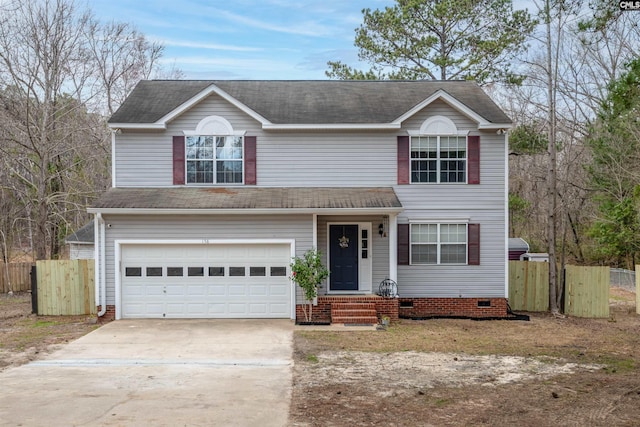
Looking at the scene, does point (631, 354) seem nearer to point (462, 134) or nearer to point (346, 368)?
point (346, 368)

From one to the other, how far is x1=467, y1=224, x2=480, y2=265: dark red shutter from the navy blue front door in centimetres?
333

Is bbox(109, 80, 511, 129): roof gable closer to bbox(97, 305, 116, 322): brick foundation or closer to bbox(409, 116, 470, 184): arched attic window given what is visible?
bbox(409, 116, 470, 184): arched attic window

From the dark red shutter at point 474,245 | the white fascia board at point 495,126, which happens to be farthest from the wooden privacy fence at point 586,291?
the white fascia board at point 495,126

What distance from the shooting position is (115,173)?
1684 centimetres

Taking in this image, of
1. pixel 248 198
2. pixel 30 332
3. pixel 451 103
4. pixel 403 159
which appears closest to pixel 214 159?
pixel 248 198

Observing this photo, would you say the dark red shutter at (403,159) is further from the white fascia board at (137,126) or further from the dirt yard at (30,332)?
the dirt yard at (30,332)

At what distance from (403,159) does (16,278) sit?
15.8 m

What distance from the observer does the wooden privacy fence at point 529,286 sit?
18406 mm

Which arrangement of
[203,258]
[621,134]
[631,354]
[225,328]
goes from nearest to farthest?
[631,354] < [225,328] < [203,258] < [621,134]

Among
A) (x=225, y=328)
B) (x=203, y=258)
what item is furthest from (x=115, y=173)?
(x=225, y=328)

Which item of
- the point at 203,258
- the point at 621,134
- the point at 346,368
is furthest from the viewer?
the point at 621,134

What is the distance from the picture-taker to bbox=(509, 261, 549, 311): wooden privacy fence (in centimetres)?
1841

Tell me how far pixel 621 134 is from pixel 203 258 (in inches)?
669

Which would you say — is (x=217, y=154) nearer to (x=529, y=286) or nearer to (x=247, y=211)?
(x=247, y=211)
